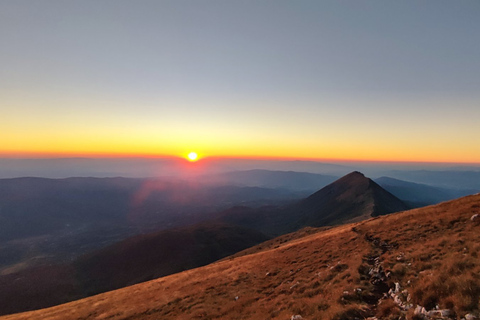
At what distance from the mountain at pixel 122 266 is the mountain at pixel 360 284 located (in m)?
67.8

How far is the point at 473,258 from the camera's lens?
1339 cm

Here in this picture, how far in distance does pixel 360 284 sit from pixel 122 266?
116434 mm

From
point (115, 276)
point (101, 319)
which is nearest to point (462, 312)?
point (101, 319)

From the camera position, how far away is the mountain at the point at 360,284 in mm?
10938

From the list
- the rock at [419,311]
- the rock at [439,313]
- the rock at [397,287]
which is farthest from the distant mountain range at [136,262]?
the rock at [439,313]

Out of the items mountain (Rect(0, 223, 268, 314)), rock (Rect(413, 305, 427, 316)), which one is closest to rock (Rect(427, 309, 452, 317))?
rock (Rect(413, 305, 427, 316))

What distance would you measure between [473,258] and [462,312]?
681 cm

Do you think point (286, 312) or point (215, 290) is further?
point (215, 290)

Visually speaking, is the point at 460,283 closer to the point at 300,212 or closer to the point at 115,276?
the point at 115,276

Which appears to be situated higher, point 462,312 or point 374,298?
point 462,312

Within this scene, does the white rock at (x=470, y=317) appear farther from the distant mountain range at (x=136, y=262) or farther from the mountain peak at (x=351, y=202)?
the mountain peak at (x=351, y=202)

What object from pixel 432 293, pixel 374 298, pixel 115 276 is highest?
pixel 432 293

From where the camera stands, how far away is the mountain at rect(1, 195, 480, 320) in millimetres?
10938

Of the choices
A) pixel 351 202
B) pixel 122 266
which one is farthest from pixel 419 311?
pixel 351 202
